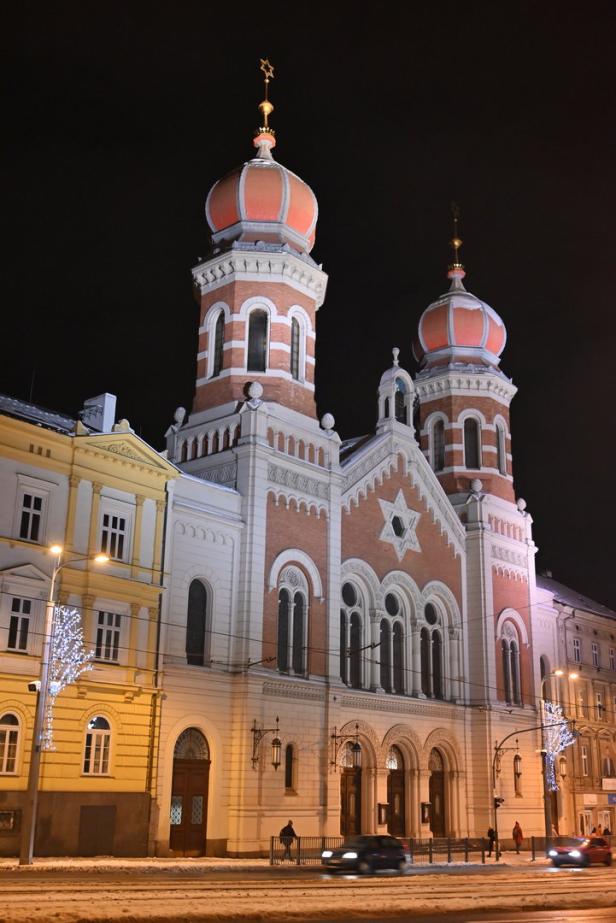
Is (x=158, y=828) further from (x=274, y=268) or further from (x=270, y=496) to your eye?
(x=274, y=268)

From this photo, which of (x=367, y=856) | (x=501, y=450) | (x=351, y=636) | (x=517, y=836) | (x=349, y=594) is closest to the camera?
(x=367, y=856)

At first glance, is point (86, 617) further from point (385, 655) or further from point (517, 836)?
point (517, 836)

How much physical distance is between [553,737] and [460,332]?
22.3 m

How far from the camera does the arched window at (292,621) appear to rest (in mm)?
41500

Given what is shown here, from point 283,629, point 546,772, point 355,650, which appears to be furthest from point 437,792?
point 283,629

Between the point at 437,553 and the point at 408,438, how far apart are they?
231 inches

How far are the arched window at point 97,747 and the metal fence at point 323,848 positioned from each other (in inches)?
232

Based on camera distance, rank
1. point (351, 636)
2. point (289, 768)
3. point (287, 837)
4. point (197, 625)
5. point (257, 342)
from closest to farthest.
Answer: point (287, 837)
point (197, 625)
point (289, 768)
point (351, 636)
point (257, 342)

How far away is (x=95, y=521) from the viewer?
34844 millimetres

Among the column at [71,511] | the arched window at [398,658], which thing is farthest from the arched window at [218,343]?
the arched window at [398,658]

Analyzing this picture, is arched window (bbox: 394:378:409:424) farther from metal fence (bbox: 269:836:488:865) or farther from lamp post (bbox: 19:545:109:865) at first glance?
lamp post (bbox: 19:545:109:865)

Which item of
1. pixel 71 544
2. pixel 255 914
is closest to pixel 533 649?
pixel 71 544

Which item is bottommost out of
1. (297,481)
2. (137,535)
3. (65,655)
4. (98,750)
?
(98,750)

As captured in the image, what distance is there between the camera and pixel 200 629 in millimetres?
38906
